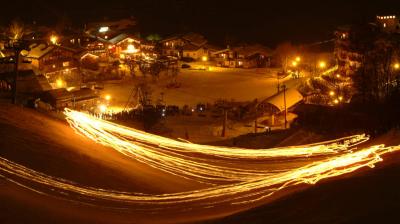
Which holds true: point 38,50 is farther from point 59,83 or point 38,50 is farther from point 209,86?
point 209,86

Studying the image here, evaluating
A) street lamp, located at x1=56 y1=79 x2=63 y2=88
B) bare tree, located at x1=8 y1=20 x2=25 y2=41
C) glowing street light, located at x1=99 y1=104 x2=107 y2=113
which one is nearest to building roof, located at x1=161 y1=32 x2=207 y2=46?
bare tree, located at x1=8 y1=20 x2=25 y2=41

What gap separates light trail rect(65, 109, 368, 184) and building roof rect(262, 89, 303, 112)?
34.6ft

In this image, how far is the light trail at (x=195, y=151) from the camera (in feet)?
39.2

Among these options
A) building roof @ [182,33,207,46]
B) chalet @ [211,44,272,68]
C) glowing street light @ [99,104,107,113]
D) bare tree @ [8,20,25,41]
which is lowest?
glowing street light @ [99,104,107,113]

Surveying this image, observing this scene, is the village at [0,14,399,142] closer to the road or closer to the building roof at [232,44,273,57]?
the building roof at [232,44,273,57]

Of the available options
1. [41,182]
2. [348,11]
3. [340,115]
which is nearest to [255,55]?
[348,11]

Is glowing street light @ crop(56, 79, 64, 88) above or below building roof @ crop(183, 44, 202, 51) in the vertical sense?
below

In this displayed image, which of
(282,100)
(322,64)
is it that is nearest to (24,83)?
(282,100)

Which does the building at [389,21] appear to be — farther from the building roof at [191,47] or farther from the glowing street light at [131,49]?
the glowing street light at [131,49]

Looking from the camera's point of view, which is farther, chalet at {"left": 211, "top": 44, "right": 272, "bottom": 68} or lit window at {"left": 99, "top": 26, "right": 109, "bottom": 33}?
lit window at {"left": 99, "top": 26, "right": 109, "bottom": 33}

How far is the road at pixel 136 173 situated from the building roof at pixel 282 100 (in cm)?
1099

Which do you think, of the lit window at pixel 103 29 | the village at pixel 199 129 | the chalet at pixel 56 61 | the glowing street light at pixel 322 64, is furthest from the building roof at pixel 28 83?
the lit window at pixel 103 29

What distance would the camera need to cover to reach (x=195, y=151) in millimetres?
15078

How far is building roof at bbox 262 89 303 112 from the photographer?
1018 inches
